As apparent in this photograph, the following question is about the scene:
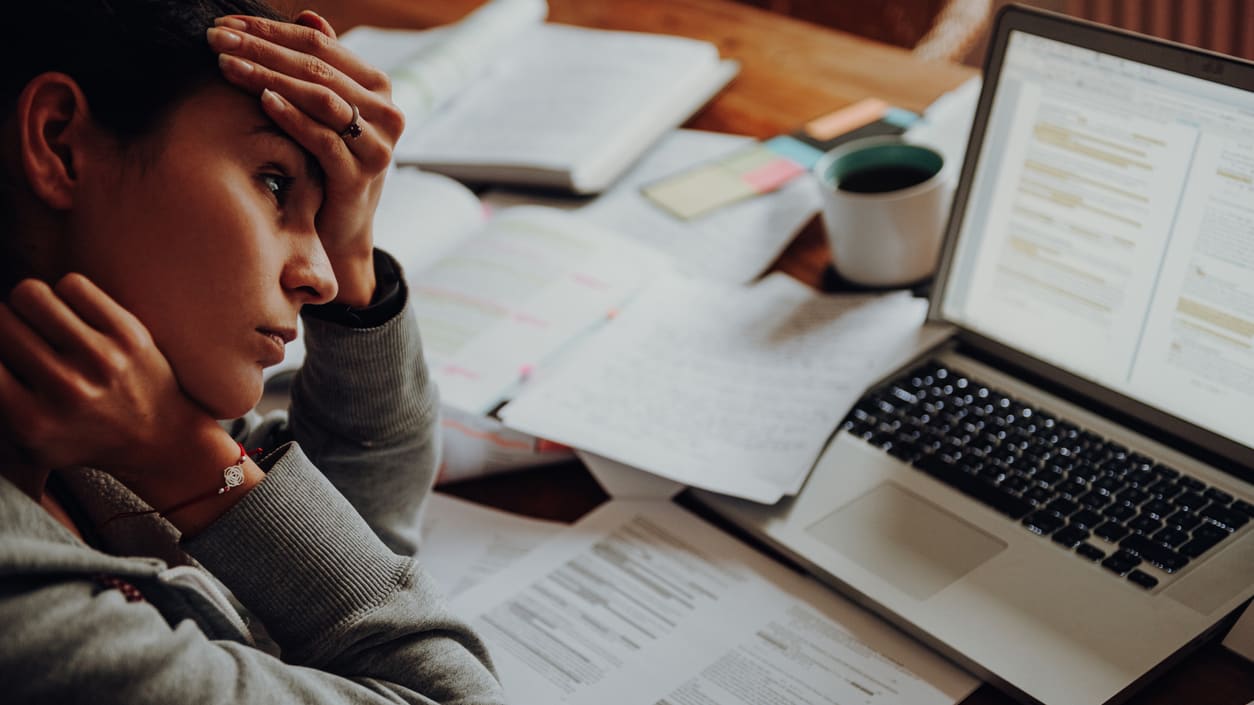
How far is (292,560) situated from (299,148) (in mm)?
236

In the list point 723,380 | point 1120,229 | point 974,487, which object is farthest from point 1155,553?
point 723,380

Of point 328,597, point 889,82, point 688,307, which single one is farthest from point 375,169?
point 889,82

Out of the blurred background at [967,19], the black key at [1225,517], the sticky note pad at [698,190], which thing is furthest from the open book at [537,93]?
the black key at [1225,517]

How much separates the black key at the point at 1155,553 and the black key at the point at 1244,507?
0.07 metres

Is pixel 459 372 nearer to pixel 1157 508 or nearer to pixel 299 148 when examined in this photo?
pixel 299 148

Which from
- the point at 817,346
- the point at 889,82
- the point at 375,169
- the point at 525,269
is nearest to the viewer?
the point at 375,169

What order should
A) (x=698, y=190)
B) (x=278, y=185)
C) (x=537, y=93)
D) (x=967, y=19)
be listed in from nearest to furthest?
(x=278, y=185) → (x=698, y=190) → (x=537, y=93) → (x=967, y=19)

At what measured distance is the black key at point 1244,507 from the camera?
2.50 ft

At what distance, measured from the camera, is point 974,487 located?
0.82 m

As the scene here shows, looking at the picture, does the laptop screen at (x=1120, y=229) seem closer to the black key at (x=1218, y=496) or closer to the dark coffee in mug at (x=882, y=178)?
the black key at (x=1218, y=496)

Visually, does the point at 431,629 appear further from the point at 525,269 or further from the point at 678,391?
the point at 525,269

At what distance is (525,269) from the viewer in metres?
1.14

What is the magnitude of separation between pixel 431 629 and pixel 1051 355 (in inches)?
20.7

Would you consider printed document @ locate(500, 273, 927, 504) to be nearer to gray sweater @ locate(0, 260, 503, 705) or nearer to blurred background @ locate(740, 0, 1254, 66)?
gray sweater @ locate(0, 260, 503, 705)
